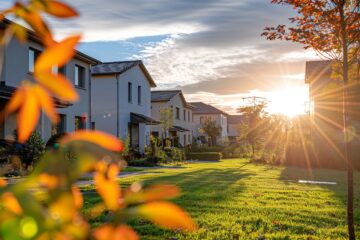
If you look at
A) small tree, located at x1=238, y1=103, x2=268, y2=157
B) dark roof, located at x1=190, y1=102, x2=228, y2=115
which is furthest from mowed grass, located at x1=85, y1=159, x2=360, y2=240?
dark roof, located at x1=190, y1=102, x2=228, y2=115

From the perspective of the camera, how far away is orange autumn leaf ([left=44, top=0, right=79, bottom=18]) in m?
0.49

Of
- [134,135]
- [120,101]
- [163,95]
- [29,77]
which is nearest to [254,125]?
[163,95]

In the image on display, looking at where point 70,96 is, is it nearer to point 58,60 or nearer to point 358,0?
point 58,60

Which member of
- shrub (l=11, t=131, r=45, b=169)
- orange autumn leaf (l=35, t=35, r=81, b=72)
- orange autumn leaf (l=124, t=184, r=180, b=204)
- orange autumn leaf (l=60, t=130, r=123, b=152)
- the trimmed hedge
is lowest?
the trimmed hedge

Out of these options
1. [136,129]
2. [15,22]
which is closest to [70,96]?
[15,22]

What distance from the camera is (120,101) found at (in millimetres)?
29234

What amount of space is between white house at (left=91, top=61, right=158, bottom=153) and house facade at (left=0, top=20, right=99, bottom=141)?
5441 millimetres

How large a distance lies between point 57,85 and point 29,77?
14.3 metres

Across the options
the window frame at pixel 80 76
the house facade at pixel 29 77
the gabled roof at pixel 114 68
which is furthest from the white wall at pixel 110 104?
the window frame at pixel 80 76

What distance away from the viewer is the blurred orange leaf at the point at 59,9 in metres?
0.49

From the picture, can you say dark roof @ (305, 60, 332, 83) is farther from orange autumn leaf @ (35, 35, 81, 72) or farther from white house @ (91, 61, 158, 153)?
orange autumn leaf @ (35, 35, 81, 72)

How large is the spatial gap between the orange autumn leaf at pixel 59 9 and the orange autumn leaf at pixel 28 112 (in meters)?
0.09

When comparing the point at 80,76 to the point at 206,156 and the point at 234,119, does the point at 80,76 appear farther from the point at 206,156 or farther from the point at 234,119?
the point at 234,119

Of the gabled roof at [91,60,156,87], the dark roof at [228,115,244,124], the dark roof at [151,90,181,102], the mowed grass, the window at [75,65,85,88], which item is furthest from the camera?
the dark roof at [228,115,244,124]
